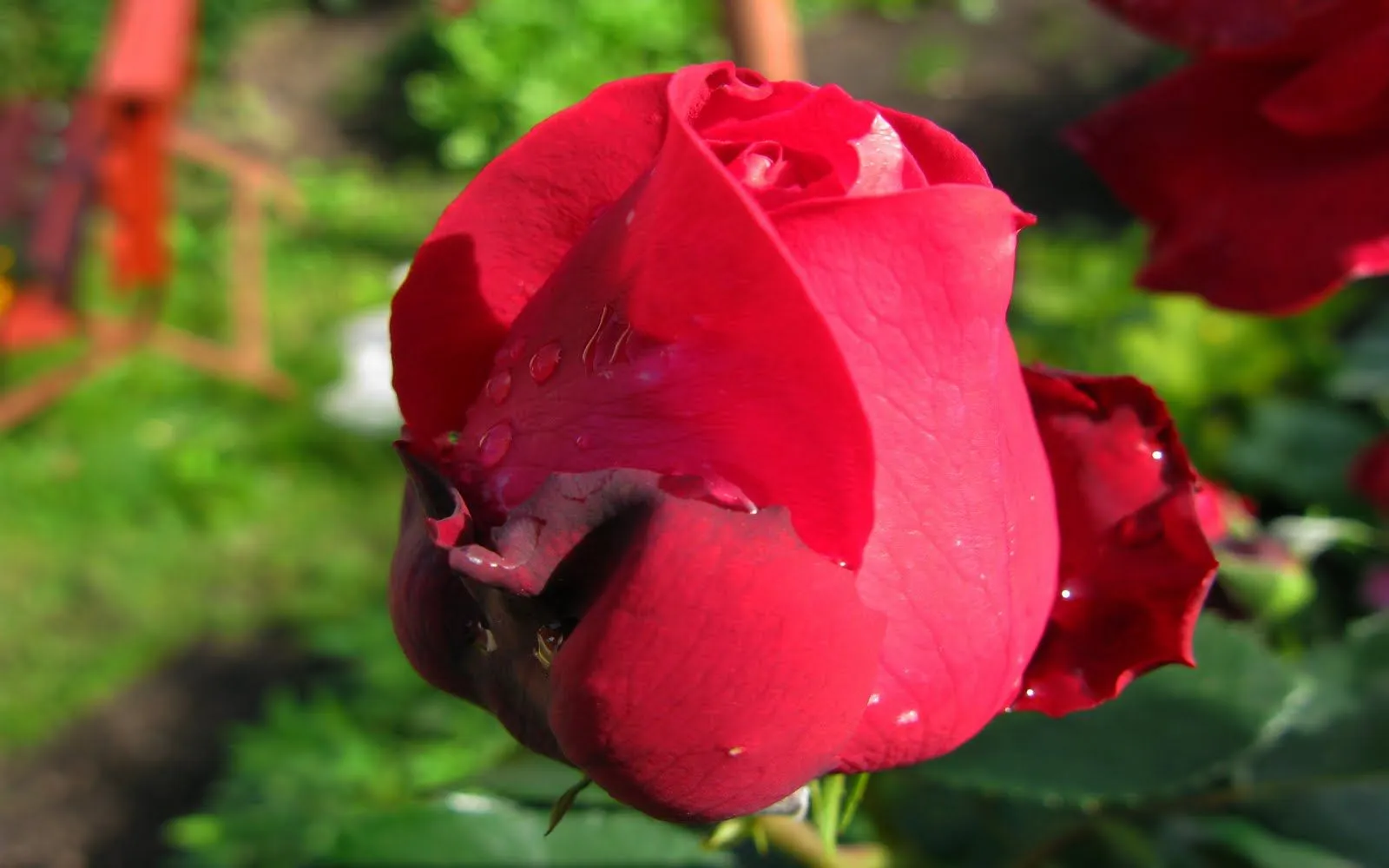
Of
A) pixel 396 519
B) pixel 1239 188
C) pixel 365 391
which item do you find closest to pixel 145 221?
pixel 365 391

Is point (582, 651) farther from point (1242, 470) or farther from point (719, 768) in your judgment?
point (1242, 470)

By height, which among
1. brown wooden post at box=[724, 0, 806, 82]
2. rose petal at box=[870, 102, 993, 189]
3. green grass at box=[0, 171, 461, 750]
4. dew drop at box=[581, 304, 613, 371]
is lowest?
green grass at box=[0, 171, 461, 750]

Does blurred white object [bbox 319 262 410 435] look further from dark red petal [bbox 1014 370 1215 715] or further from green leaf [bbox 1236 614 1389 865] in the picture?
dark red petal [bbox 1014 370 1215 715]

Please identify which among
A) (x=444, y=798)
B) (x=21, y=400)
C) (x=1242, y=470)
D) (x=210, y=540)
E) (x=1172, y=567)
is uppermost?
(x=1172, y=567)

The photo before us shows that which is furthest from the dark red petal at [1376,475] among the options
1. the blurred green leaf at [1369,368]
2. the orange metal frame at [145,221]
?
the orange metal frame at [145,221]

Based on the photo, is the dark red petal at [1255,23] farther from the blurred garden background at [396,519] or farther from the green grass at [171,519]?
the green grass at [171,519]

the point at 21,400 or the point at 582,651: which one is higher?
the point at 582,651

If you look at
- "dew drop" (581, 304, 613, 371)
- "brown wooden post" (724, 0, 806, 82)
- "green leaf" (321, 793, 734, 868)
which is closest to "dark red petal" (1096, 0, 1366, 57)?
"dew drop" (581, 304, 613, 371)

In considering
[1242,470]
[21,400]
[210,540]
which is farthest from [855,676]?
[21,400]
